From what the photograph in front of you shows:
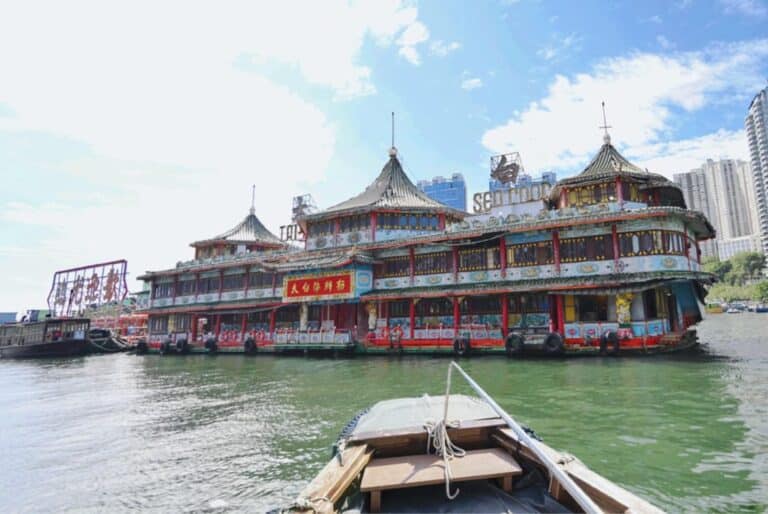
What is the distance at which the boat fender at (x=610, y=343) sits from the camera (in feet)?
59.1

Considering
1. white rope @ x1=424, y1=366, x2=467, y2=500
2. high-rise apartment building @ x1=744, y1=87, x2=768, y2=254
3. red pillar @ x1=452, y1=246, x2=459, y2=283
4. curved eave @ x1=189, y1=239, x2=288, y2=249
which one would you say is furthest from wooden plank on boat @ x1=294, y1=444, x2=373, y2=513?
high-rise apartment building @ x1=744, y1=87, x2=768, y2=254

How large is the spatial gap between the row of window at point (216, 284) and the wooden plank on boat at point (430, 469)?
28.3 m

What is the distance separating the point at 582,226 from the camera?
20.4 m

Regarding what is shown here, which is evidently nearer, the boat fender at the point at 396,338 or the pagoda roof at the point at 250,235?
the boat fender at the point at 396,338

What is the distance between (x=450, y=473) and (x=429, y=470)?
0.76 feet

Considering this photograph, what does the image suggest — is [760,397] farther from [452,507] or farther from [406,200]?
[406,200]

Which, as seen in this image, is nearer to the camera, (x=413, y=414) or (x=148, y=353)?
(x=413, y=414)

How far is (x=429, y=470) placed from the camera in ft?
13.9

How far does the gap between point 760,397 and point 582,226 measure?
38.6ft

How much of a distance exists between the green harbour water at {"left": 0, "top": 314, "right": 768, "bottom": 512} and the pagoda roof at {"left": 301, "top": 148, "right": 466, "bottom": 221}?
14.5m

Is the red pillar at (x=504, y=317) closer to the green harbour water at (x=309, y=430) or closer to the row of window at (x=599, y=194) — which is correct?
the green harbour water at (x=309, y=430)

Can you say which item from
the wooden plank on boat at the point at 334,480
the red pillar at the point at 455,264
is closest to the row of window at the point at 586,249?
the red pillar at the point at 455,264

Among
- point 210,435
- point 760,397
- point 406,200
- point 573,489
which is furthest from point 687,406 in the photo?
point 406,200

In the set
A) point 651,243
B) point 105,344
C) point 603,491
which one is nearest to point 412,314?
point 651,243
